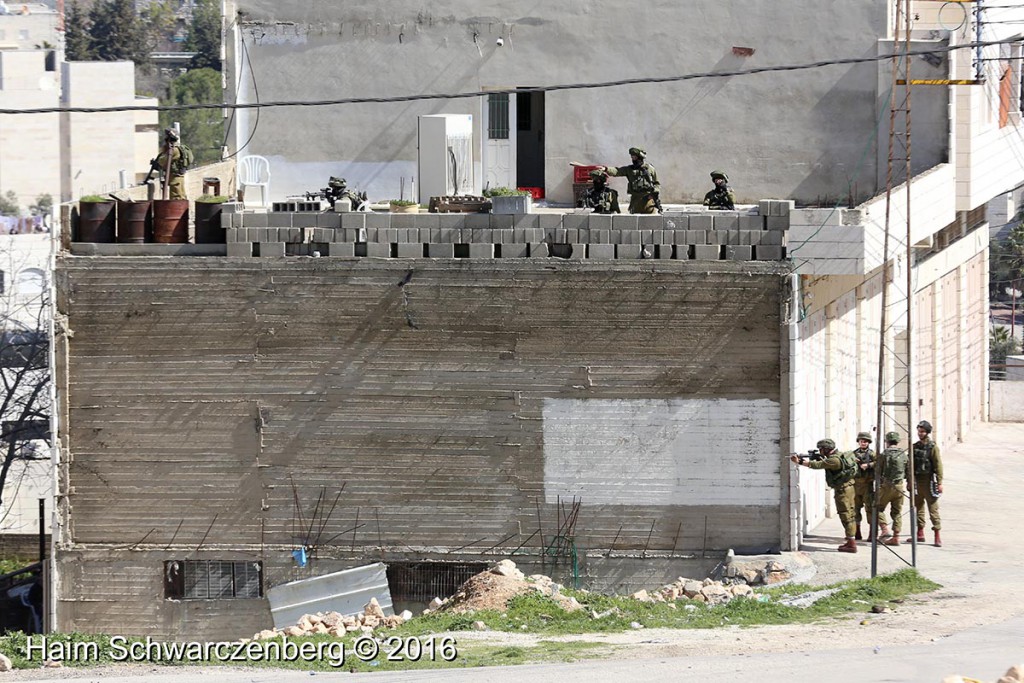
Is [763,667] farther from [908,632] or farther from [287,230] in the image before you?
[287,230]

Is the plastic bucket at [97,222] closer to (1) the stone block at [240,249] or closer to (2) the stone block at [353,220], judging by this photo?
(1) the stone block at [240,249]

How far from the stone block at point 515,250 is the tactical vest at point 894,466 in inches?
181

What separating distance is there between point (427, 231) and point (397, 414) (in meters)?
2.11

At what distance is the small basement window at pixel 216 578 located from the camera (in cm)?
1914

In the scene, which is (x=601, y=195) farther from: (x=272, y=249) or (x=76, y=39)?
(x=76, y=39)

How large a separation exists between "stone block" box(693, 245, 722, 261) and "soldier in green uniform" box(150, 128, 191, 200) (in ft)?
21.3

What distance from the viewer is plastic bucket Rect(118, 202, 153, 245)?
19312 mm

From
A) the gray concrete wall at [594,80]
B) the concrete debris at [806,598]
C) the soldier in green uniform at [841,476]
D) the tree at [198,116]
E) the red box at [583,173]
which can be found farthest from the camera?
the tree at [198,116]

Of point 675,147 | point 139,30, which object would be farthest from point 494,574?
point 139,30

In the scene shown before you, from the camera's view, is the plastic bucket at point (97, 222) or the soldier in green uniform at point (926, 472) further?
the plastic bucket at point (97, 222)

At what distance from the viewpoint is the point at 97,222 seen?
1936 centimetres

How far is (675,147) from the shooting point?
2506 centimetres

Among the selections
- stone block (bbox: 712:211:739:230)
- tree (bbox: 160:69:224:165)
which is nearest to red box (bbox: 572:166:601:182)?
stone block (bbox: 712:211:739:230)

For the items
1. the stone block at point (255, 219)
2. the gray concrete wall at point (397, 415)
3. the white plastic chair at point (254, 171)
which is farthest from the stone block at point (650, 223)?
the white plastic chair at point (254, 171)
